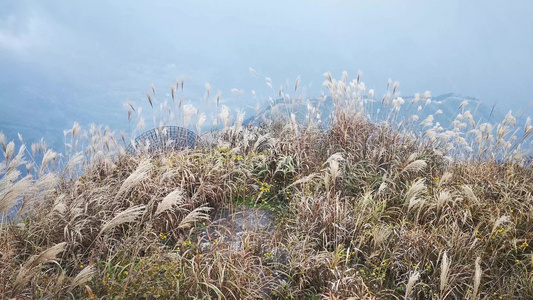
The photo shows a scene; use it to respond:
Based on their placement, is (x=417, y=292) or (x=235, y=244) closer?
(x=417, y=292)

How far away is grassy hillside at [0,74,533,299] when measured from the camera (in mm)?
2996

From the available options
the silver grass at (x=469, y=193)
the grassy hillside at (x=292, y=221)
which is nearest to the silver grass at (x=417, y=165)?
the grassy hillside at (x=292, y=221)

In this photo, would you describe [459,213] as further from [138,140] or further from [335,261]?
[138,140]

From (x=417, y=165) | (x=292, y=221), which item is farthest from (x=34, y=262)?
(x=417, y=165)

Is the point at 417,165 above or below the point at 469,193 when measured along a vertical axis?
above

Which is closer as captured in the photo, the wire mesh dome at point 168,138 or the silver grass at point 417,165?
the silver grass at point 417,165

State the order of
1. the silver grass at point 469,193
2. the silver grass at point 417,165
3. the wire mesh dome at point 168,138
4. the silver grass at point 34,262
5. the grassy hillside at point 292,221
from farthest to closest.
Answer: the wire mesh dome at point 168,138 < the silver grass at point 417,165 < the silver grass at point 469,193 < the grassy hillside at point 292,221 < the silver grass at point 34,262

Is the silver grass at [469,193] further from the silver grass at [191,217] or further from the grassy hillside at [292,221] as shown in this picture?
the silver grass at [191,217]

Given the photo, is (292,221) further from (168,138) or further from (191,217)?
(168,138)

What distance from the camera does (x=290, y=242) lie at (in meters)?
3.65

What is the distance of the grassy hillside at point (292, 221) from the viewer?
300 centimetres

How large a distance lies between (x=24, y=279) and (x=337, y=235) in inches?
107

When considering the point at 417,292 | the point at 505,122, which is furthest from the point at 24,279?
the point at 505,122

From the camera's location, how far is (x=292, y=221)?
4219 millimetres
